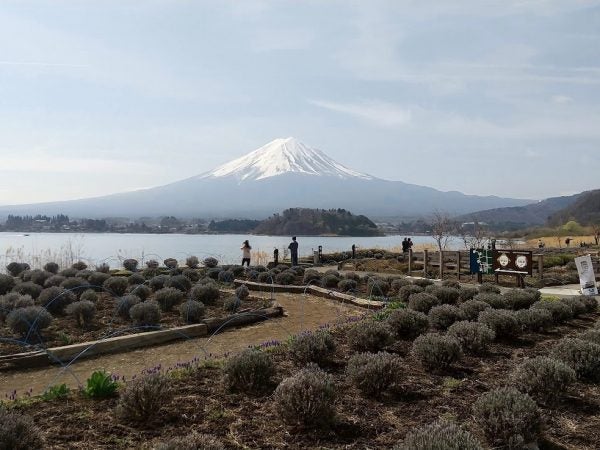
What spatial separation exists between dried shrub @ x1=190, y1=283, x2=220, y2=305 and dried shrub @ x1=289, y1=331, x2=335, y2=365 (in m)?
6.70

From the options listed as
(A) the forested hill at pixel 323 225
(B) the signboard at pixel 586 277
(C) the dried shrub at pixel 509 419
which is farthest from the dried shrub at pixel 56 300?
(A) the forested hill at pixel 323 225

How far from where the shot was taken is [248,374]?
5824 mm

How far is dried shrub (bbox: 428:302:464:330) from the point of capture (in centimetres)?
930

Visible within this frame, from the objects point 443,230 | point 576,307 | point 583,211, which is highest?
point 583,211

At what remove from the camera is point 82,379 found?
7246mm

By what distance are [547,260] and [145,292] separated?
67.2 ft

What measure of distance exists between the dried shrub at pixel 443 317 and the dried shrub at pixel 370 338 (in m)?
1.79

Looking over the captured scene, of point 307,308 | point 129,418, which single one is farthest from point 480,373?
point 307,308

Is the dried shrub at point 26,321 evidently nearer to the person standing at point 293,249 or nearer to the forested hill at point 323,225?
the person standing at point 293,249

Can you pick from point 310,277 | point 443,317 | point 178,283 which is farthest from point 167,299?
point 310,277

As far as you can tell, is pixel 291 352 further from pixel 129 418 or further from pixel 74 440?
pixel 74 440

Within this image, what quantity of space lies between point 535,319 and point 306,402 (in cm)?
603

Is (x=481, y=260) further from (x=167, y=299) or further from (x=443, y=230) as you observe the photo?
(x=443, y=230)

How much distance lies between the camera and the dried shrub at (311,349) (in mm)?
6953
